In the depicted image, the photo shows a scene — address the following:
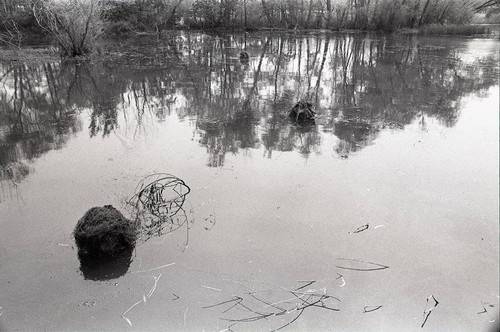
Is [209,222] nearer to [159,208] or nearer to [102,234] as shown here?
[159,208]

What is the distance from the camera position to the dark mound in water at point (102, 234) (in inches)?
164

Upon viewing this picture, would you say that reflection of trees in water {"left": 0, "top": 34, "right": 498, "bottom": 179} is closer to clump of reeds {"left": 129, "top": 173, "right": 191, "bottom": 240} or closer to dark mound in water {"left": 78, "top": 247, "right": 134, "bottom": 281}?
clump of reeds {"left": 129, "top": 173, "right": 191, "bottom": 240}

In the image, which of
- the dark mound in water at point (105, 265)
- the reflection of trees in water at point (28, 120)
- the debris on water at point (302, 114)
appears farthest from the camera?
the debris on water at point (302, 114)

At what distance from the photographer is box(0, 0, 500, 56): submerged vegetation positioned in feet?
77.7

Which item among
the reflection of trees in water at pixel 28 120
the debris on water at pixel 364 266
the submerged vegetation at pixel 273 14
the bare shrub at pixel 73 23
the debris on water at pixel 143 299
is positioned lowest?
the debris on water at pixel 143 299

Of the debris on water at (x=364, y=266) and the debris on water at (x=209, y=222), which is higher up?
the debris on water at (x=209, y=222)

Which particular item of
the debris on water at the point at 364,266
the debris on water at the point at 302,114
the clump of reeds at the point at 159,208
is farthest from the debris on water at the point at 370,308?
the debris on water at the point at 302,114

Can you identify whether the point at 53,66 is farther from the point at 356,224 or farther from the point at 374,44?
the point at 374,44

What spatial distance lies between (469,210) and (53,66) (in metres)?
14.0

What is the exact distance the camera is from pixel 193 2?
91.6 feet

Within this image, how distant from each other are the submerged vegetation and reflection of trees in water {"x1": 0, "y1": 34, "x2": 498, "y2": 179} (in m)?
7.40

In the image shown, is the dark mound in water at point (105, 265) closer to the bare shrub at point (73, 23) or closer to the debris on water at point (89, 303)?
the debris on water at point (89, 303)

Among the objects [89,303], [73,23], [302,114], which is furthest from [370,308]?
[73,23]

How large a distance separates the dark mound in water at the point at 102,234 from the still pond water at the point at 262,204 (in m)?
0.17
